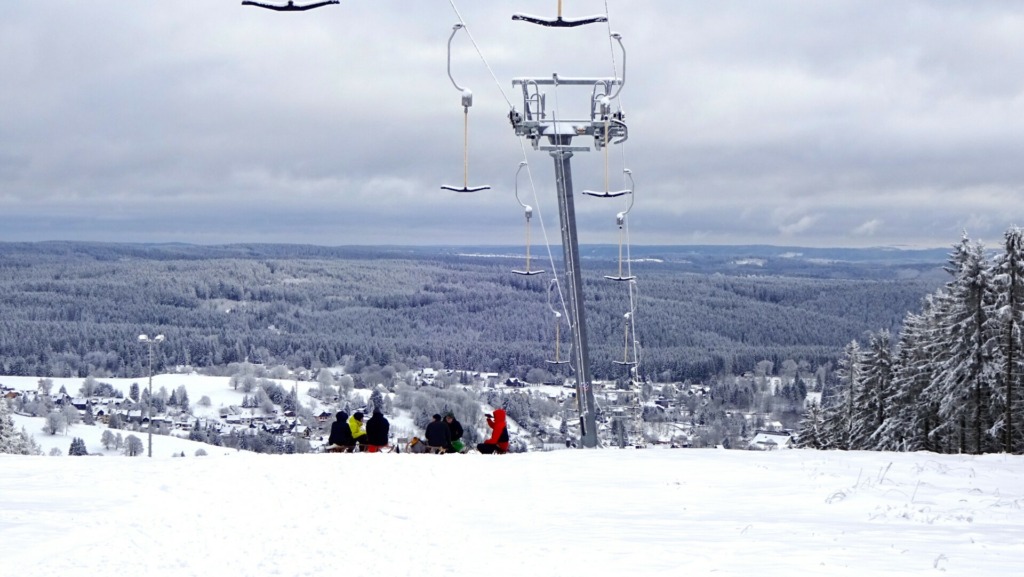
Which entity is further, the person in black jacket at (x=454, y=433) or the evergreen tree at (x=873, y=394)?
the evergreen tree at (x=873, y=394)

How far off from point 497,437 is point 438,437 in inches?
48.3

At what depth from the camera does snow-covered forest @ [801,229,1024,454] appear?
29.2 meters

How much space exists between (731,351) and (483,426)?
291 ft

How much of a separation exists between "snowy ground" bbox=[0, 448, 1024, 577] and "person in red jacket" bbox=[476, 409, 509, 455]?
2487 millimetres

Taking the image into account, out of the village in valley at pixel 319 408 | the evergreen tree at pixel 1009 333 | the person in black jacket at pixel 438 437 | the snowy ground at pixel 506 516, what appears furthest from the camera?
the village in valley at pixel 319 408

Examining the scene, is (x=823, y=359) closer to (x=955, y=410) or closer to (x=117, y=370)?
(x=117, y=370)

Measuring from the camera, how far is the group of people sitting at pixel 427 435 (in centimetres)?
2023

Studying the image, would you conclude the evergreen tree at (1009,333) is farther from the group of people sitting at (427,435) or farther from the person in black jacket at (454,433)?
the person in black jacket at (454,433)

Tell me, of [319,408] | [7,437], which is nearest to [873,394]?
[7,437]

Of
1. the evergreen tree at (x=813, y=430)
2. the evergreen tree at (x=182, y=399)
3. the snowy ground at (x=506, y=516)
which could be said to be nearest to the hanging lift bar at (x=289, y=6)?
the snowy ground at (x=506, y=516)

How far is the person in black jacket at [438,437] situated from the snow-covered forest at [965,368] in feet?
58.3

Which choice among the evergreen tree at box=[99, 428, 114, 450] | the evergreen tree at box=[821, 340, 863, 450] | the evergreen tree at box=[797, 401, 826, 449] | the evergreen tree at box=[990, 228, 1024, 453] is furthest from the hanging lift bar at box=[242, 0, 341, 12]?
the evergreen tree at box=[99, 428, 114, 450]

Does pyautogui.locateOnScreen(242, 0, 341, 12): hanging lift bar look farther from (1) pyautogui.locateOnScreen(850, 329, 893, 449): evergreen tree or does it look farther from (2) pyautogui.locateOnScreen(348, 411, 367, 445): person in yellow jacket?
(1) pyautogui.locateOnScreen(850, 329, 893, 449): evergreen tree

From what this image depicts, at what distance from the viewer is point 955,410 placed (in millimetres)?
31078
